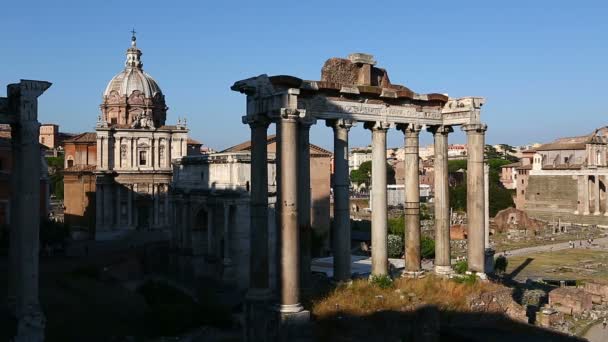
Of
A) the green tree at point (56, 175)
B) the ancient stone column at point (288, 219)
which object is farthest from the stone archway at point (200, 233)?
the green tree at point (56, 175)

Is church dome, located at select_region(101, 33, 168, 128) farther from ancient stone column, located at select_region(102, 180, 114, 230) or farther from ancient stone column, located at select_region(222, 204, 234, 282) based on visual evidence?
ancient stone column, located at select_region(222, 204, 234, 282)

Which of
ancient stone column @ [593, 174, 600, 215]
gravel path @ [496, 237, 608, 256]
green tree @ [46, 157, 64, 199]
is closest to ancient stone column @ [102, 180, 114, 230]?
gravel path @ [496, 237, 608, 256]

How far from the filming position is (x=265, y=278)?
13586 millimetres

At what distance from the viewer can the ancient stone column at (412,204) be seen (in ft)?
56.4

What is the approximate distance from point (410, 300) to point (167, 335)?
899 cm

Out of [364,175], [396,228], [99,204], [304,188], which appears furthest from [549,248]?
[364,175]

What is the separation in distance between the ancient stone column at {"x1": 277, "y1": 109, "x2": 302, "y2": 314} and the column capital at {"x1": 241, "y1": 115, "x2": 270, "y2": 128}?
0.78m

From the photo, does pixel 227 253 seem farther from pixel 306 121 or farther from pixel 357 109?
pixel 306 121

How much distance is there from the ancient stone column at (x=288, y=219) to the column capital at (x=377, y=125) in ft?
13.1

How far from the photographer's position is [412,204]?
17.3m

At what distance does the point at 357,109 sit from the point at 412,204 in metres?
3.27

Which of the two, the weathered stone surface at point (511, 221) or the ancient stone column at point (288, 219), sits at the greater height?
the ancient stone column at point (288, 219)

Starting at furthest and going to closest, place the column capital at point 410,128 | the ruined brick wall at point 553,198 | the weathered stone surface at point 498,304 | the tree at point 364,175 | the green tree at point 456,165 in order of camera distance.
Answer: the tree at point 364,175 < the green tree at point 456,165 < the ruined brick wall at point 553,198 < the column capital at point 410,128 < the weathered stone surface at point 498,304

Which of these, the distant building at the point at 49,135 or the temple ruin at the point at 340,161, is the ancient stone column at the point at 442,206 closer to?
the temple ruin at the point at 340,161
